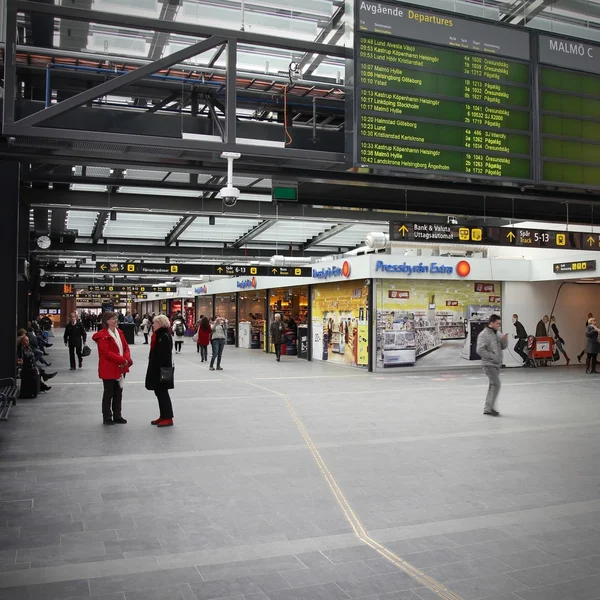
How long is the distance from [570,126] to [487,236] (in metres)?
3.88

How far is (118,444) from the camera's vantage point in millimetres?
8219

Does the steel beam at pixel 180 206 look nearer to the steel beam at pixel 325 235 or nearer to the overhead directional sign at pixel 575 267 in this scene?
the steel beam at pixel 325 235

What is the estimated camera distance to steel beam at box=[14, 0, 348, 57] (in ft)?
17.6

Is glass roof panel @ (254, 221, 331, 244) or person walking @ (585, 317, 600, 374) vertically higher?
glass roof panel @ (254, 221, 331, 244)

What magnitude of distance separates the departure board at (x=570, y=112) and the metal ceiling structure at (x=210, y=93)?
1138 millimetres

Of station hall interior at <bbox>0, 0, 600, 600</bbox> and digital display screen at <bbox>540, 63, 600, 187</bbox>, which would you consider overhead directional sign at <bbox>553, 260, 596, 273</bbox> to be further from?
digital display screen at <bbox>540, 63, 600, 187</bbox>

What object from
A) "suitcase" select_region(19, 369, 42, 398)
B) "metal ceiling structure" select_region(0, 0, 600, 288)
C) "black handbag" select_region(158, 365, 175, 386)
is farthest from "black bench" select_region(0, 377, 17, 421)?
"metal ceiling structure" select_region(0, 0, 600, 288)

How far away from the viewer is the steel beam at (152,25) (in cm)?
537

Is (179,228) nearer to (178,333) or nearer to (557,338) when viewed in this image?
(178,333)

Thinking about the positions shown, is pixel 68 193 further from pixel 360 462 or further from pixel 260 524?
pixel 260 524

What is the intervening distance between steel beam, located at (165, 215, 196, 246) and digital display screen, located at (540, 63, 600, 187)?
12.7m

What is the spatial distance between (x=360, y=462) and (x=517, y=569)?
10.3ft

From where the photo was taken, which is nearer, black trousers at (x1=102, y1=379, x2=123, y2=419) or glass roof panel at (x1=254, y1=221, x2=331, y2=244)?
black trousers at (x1=102, y1=379, x2=123, y2=419)

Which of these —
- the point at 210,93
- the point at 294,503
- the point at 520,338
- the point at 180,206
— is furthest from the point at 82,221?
the point at 294,503
